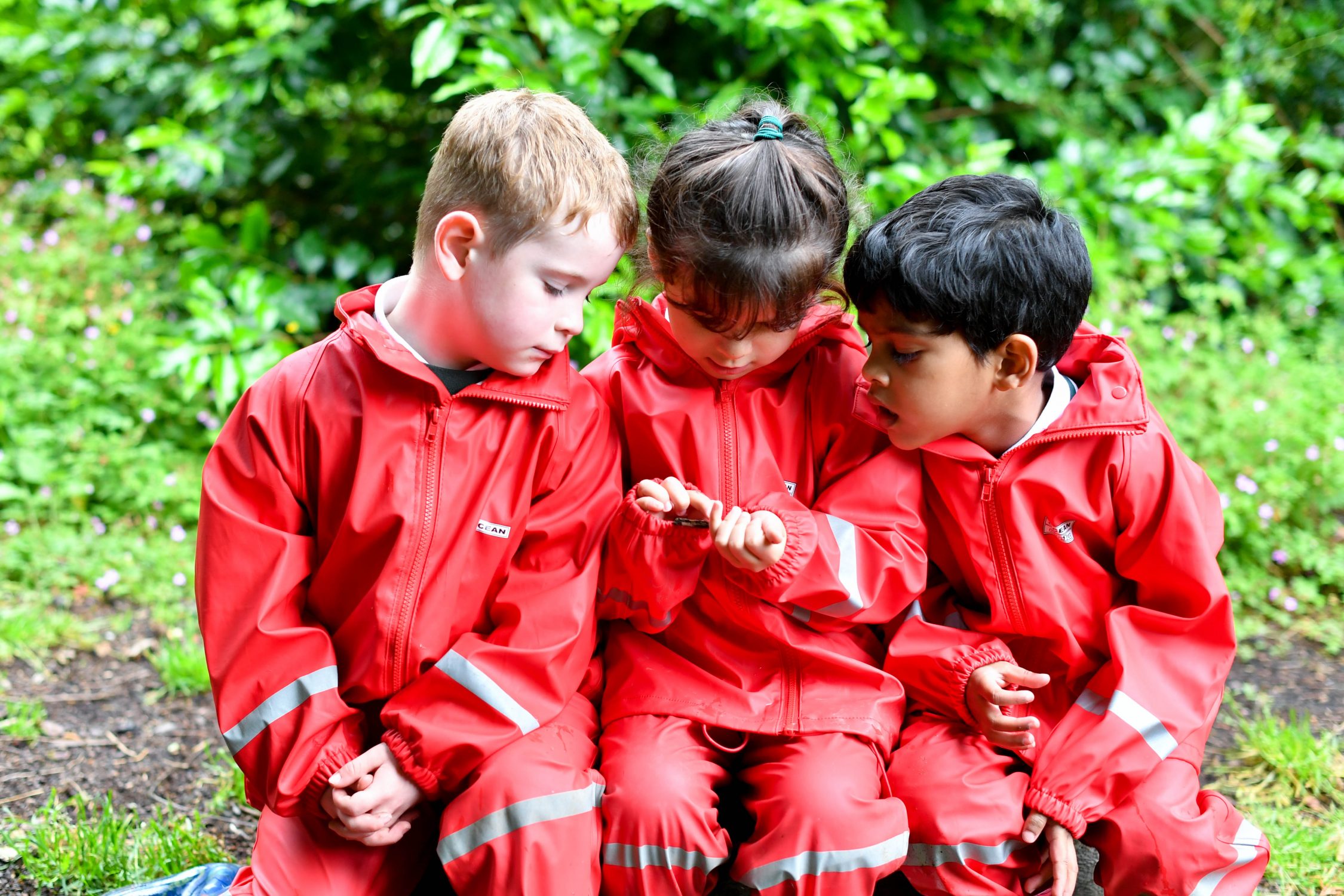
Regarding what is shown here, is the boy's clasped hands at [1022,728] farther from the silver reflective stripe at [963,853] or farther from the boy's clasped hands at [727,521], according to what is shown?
the boy's clasped hands at [727,521]

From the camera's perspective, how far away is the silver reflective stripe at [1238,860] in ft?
6.49

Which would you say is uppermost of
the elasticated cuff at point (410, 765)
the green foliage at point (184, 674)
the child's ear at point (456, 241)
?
the child's ear at point (456, 241)

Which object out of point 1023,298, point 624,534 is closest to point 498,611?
point 624,534

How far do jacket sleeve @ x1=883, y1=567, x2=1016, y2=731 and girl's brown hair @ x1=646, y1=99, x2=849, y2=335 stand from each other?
2.13 ft

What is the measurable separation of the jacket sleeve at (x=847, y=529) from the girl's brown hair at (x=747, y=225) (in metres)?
0.25

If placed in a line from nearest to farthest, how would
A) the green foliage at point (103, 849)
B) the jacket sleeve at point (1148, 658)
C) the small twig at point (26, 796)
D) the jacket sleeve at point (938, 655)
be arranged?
the jacket sleeve at point (1148, 658) → the jacket sleeve at point (938, 655) → the green foliage at point (103, 849) → the small twig at point (26, 796)

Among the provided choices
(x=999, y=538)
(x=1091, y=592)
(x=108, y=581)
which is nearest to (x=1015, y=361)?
(x=999, y=538)

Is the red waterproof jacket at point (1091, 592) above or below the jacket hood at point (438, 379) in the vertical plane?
below

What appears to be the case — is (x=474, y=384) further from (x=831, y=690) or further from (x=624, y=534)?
(x=831, y=690)

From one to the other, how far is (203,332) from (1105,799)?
3020 millimetres

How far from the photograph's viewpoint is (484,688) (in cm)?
198

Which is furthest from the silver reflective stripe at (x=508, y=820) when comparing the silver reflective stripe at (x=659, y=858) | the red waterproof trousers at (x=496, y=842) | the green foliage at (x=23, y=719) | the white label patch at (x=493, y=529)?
the green foliage at (x=23, y=719)

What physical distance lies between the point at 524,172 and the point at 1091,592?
1.33 metres

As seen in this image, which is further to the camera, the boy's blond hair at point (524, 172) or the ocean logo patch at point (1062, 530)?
the ocean logo patch at point (1062, 530)
